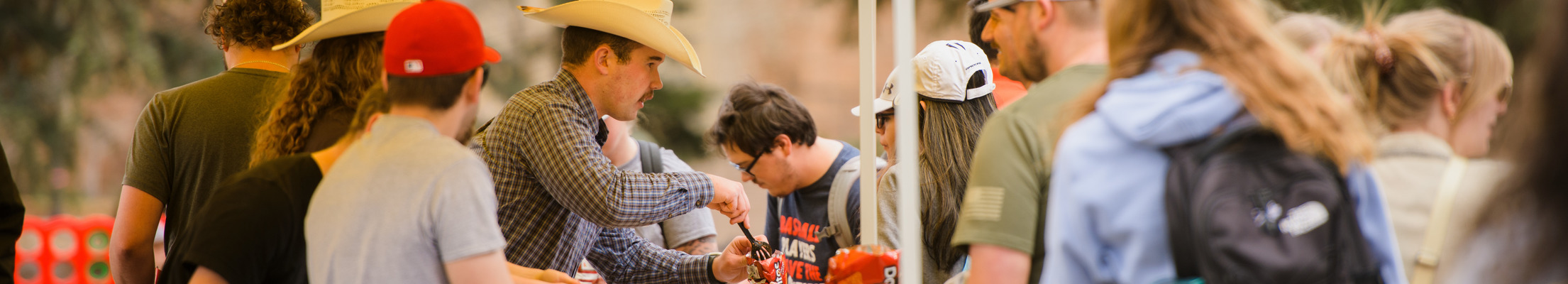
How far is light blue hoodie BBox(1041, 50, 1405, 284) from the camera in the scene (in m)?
1.32

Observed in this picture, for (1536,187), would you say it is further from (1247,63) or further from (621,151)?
(621,151)

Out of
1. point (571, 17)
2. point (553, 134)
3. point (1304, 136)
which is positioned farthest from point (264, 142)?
point (1304, 136)

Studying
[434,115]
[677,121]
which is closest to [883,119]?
[434,115]

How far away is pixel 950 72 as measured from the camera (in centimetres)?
244

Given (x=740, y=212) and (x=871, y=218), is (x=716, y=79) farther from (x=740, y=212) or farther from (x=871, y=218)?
(x=871, y=218)

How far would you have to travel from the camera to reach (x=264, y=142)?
81.2 inches

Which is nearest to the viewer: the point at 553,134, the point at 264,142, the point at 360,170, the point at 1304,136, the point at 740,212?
the point at 1304,136

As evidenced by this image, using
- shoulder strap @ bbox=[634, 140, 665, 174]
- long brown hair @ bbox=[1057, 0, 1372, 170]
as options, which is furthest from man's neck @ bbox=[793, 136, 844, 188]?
long brown hair @ bbox=[1057, 0, 1372, 170]

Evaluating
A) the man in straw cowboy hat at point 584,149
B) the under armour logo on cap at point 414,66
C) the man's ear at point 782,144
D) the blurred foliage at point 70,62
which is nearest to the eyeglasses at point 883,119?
the man's ear at point 782,144

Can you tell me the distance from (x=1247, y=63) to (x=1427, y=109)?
0.49 m

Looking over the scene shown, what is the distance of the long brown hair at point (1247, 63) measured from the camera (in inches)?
51.9

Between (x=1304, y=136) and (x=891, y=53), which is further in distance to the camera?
(x=891, y=53)

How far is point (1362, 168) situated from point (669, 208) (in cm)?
169

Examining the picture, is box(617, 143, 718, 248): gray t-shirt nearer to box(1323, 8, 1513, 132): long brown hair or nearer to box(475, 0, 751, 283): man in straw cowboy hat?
box(475, 0, 751, 283): man in straw cowboy hat
